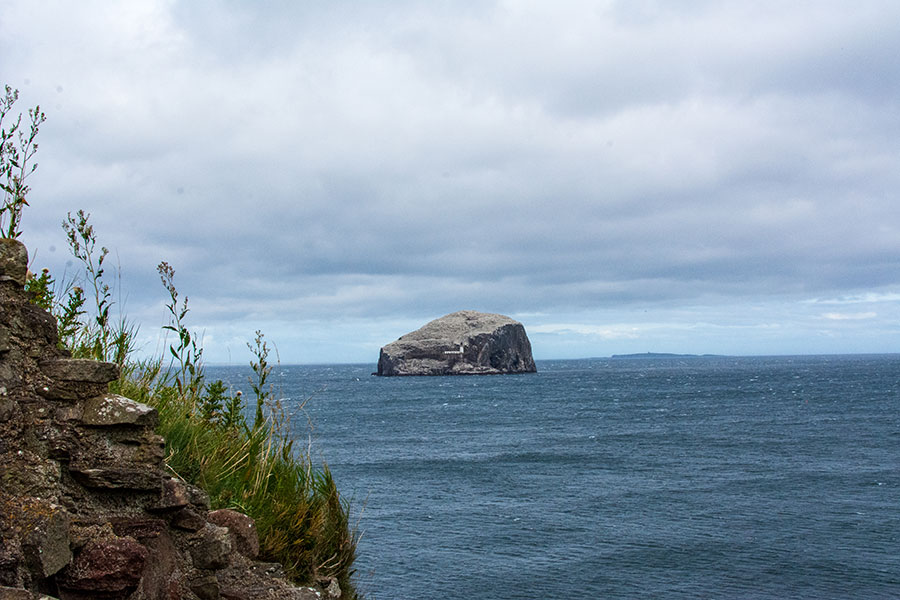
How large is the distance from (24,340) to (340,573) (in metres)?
4.06

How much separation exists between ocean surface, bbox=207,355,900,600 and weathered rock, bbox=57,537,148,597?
10.8 feet

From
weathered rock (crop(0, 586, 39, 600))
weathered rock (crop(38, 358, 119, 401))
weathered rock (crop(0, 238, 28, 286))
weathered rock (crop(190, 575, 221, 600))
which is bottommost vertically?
weathered rock (crop(190, 575, 221, 600))

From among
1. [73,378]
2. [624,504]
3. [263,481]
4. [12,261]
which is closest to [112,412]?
[73,378]

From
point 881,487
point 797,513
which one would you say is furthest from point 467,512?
point 881,487

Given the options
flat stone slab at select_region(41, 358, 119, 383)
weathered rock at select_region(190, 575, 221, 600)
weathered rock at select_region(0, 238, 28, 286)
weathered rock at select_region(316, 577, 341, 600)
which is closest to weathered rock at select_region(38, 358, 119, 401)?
flat stone slab at select_region(41, 358, 119, 383)

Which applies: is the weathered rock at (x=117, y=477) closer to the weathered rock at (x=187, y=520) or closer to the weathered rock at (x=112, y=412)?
the weathered rock at (x=112, y=412)

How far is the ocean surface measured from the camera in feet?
91.5

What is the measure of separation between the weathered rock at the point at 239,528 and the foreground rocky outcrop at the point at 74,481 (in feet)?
1.88

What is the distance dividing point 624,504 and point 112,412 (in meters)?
38.6

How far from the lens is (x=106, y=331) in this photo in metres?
7.82

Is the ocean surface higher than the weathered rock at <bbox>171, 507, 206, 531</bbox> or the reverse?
the reverse

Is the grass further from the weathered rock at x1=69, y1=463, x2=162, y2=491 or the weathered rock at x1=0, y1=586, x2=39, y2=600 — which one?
the weathered rock at x1=0, y1=586, x2=39, y2=600

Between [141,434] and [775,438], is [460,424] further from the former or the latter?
[141,434]

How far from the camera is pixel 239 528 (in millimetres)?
6211
